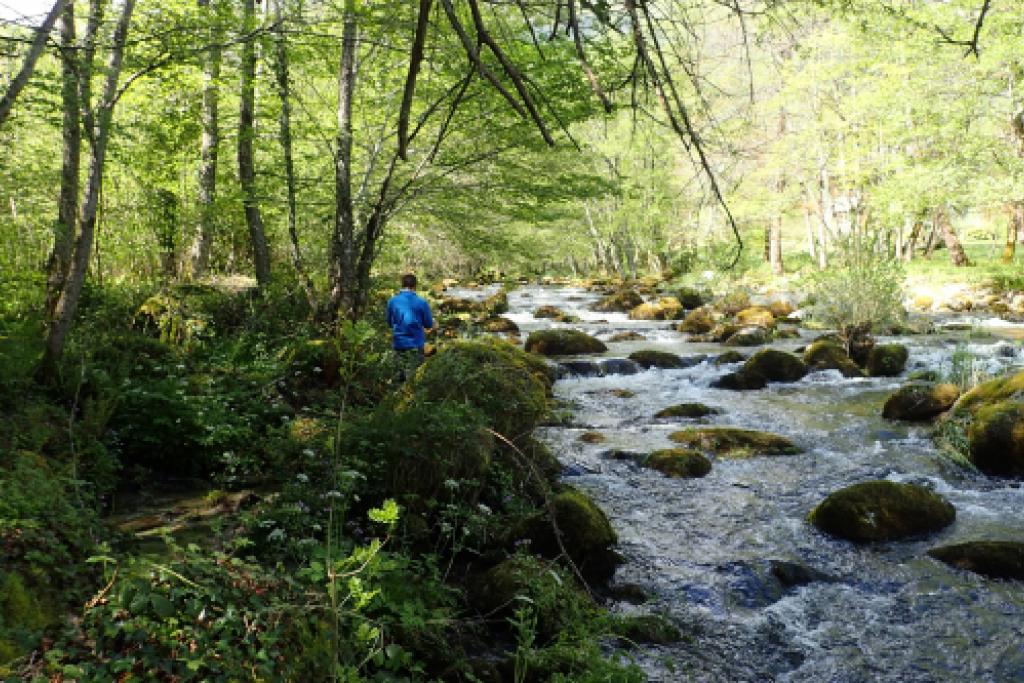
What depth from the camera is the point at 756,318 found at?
695 inches

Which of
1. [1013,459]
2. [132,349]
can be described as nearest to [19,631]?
[132,349]

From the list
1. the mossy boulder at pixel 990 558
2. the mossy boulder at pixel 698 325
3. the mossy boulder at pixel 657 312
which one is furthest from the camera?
the mossy boulder at pixel 657 312

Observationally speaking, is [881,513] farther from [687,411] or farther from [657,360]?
[657,360]

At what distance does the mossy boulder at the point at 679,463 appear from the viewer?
7.31 metres

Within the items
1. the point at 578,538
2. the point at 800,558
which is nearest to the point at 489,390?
the point at 578,538

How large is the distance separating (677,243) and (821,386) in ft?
61.6

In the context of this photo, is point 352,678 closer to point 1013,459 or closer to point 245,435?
point 245,435

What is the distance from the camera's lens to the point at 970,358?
34.2ft

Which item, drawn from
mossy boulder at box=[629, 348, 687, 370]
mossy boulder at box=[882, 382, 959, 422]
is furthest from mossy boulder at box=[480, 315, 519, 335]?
mossy boulder at box=[882, 382, 959, 422]

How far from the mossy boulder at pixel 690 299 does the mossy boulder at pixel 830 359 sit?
10.0 m

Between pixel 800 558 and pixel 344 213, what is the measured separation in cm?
655

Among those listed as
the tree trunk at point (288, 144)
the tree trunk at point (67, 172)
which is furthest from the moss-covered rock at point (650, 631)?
the tree trunk at point (288, 144)

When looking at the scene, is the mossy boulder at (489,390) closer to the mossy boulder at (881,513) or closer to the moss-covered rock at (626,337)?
the mossy boulder at (881,513)

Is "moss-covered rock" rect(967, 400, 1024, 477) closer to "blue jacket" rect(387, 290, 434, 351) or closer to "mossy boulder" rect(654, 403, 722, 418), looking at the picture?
"mossy boulder" rect(654, 403, 722, 418)
